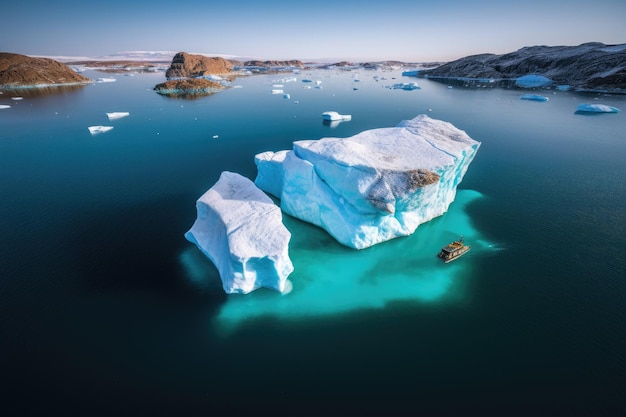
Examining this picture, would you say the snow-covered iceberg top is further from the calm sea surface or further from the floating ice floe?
the floating ice floe

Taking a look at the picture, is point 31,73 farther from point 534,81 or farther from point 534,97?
point 534,81

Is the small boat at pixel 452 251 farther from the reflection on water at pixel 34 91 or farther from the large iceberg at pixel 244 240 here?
the reflection on water at pixel 34 91

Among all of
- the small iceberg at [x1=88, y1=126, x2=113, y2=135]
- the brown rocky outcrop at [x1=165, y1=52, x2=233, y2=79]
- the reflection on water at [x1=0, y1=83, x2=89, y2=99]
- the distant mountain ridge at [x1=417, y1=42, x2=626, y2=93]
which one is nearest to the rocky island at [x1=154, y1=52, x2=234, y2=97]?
the brown rocky outcrop at [x1=165, y1=52, x2=233, y2=79]

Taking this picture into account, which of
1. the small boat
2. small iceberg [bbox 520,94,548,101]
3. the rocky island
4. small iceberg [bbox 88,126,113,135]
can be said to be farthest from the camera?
the rocky island

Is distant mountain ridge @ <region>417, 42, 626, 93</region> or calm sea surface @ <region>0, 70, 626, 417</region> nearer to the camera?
calm sea surface @ <region>0, 70, 626, 417</region>

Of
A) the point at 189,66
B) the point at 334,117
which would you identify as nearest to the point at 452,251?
the point at 334,117
